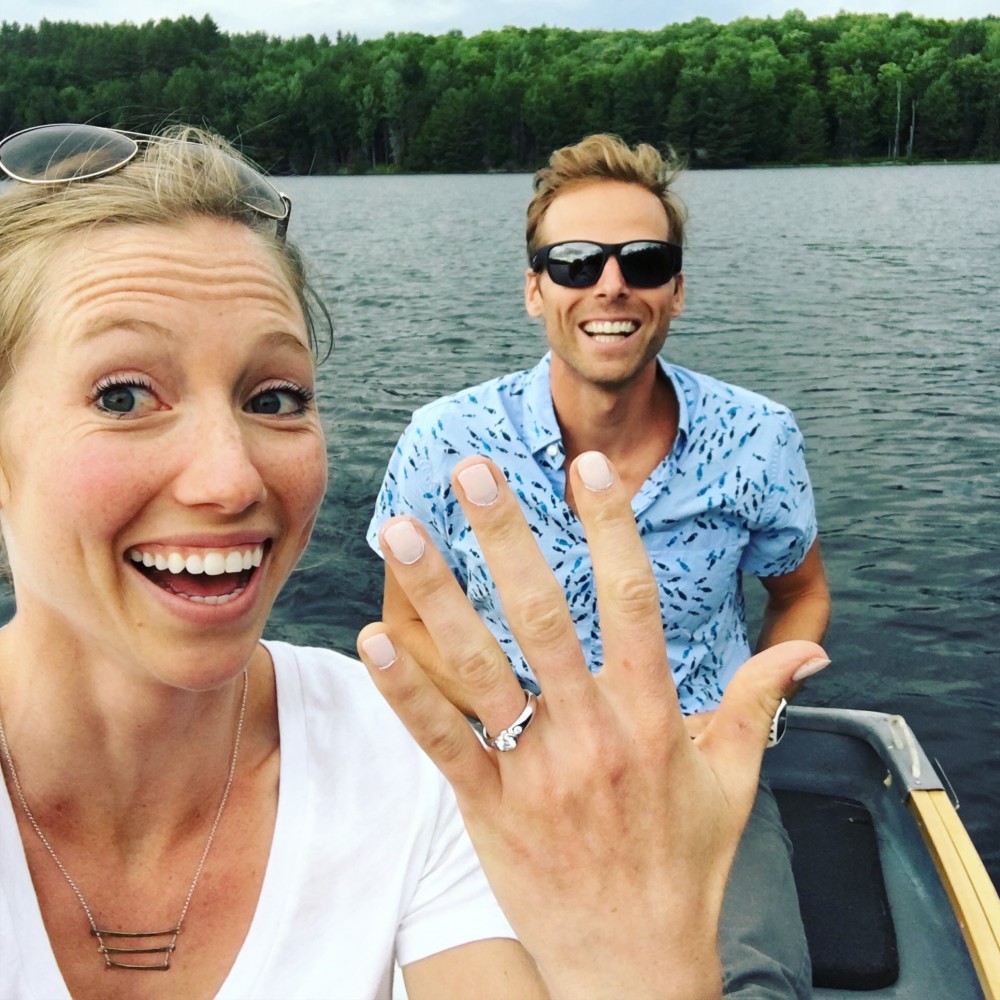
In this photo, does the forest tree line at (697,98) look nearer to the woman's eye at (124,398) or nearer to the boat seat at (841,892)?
the boat seat at (841,892)

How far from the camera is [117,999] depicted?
1.46m

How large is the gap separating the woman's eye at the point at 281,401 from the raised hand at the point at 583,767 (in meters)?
0.43

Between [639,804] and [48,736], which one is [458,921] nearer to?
[639,804]

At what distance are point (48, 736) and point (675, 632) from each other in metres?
2.08

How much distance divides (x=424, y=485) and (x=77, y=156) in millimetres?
1861

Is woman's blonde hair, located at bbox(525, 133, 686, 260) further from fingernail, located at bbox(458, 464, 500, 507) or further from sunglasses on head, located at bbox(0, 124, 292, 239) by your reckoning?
fingernail, located at bbox(458, 464, 500, 507)

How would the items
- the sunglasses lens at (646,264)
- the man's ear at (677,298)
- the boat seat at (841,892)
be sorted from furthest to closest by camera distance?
the man's ear at (677,298)
the sunglasses lens at (646,264)
the boat seat at (841,892)

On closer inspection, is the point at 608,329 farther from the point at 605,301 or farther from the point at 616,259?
the point at 616,259

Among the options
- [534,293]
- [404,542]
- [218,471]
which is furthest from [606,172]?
[404,542]

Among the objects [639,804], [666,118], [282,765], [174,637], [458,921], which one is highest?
[666,118]

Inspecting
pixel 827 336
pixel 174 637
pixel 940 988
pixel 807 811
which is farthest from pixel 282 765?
pixel 827 336

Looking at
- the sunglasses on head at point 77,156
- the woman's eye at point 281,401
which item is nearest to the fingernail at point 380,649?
the woman's eye at point 281,401

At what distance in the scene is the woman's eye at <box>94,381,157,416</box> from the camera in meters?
1.37

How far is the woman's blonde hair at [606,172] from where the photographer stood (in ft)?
11.7
